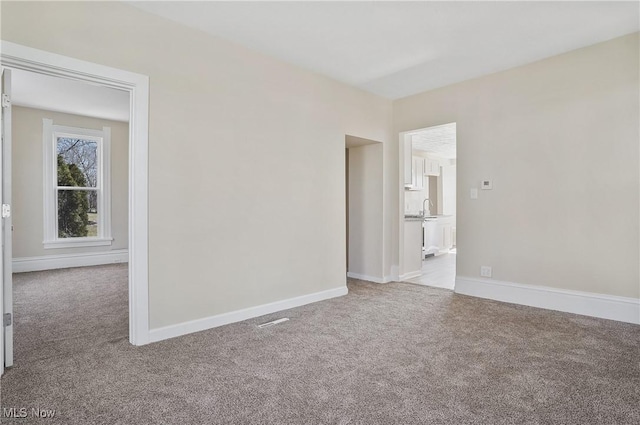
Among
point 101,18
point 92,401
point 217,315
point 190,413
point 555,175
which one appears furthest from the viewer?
point 555,175

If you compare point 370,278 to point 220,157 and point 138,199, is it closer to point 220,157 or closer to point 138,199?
point 220,157

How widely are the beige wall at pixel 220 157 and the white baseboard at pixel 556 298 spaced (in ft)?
5.42

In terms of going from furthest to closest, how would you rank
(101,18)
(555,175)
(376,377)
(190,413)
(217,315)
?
(555,175) < (217,315) < (101,18) < (376,377) < (190,413)

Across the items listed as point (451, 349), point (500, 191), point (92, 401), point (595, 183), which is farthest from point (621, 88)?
point (92, 401)

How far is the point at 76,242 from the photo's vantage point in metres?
6.06

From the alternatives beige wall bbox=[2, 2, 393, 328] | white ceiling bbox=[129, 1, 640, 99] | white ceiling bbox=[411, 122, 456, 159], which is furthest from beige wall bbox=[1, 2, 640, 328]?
white ceiling bbox=[411, 122, 456, 159]

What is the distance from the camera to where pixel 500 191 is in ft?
13.0

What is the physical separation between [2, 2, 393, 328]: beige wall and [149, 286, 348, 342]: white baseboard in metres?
0.06

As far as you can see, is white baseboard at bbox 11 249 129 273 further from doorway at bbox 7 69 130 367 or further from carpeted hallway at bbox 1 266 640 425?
carpeted hallway at bbox 1 266 640 425

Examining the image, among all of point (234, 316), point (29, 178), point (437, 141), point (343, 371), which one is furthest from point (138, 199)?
point (437, 141)

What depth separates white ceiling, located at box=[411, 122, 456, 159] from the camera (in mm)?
6508

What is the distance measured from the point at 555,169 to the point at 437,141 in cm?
393

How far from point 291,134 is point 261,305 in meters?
Result: 1.80

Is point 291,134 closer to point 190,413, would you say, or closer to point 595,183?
point 190,413
